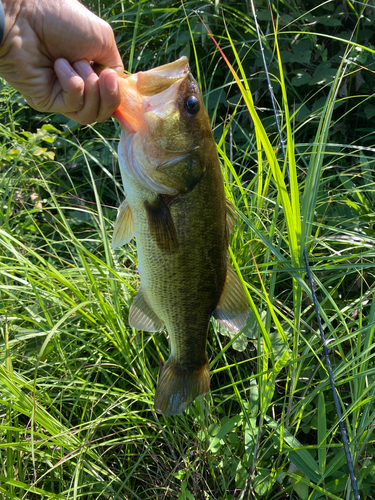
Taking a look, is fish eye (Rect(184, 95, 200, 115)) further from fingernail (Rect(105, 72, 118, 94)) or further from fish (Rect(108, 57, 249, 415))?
fingernail (Rect(105, 72, 118, 94))

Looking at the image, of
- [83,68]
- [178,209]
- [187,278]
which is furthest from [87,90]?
[187,278]

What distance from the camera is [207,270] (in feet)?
4.67

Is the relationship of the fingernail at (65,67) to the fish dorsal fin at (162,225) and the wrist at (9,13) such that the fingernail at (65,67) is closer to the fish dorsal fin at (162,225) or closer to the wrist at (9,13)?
the wrist at (9,13)

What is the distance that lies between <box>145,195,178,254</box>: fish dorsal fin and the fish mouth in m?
0.28

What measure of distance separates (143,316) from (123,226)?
37cm

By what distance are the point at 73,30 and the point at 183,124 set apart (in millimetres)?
660

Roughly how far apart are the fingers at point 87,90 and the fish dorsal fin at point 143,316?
709 mm

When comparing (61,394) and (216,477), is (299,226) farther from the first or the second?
(61,394)

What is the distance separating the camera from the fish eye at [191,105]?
137cm

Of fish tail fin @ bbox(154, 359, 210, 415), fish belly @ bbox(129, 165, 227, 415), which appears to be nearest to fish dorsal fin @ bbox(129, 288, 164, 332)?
fish belly @ bbox(129, 165, 227, 415)

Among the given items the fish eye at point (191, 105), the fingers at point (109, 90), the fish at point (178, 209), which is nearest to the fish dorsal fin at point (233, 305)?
the fish at point (178, 209)

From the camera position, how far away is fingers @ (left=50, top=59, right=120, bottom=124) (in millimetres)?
1418

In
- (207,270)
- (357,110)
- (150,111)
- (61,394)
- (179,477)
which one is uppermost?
(150,111)

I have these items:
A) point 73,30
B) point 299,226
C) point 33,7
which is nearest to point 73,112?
point 73,30
